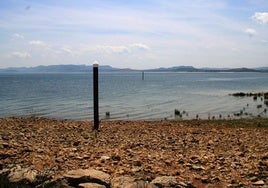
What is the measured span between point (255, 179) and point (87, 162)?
4.54m

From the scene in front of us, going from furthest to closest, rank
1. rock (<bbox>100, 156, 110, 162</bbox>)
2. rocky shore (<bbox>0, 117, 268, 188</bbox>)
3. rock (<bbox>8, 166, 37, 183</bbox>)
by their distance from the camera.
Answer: rock (<bbox>100, 156, 110, 162</bbox>) → rock (<bbox>8, 166, 37, 183</bbox>) → rocky shore (<bbox>0, 117, 268, 188</bbox>)

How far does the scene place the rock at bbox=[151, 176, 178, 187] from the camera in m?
8.42

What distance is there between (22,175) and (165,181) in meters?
3.44

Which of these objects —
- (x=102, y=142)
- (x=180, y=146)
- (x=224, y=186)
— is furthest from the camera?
(x=102, y=142)

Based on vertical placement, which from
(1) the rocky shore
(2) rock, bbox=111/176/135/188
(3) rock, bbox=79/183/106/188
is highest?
(3) rock, bbox=79/183/106/188

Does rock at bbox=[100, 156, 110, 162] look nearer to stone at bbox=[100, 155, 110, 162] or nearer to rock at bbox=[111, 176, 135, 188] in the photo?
stone at bbox=[100, 155, 110, 162]

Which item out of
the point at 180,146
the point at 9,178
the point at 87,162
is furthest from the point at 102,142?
the point at 9,178

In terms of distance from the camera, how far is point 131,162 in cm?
1069

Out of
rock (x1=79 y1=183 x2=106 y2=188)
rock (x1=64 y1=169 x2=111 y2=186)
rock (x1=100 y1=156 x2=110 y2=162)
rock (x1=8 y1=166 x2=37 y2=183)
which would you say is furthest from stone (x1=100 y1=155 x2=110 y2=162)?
rock (x1=79 y1=183 x2=106 y2=188)

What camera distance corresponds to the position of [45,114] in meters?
34.1

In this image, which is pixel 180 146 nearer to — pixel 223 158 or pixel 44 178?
pixel 223 158

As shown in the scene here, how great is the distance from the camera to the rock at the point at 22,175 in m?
8.94

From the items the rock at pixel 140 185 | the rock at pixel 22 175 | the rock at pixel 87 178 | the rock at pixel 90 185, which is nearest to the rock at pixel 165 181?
the rock at pixel 140 185

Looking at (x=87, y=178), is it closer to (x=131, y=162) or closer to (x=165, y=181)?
(x=165, y=181)
